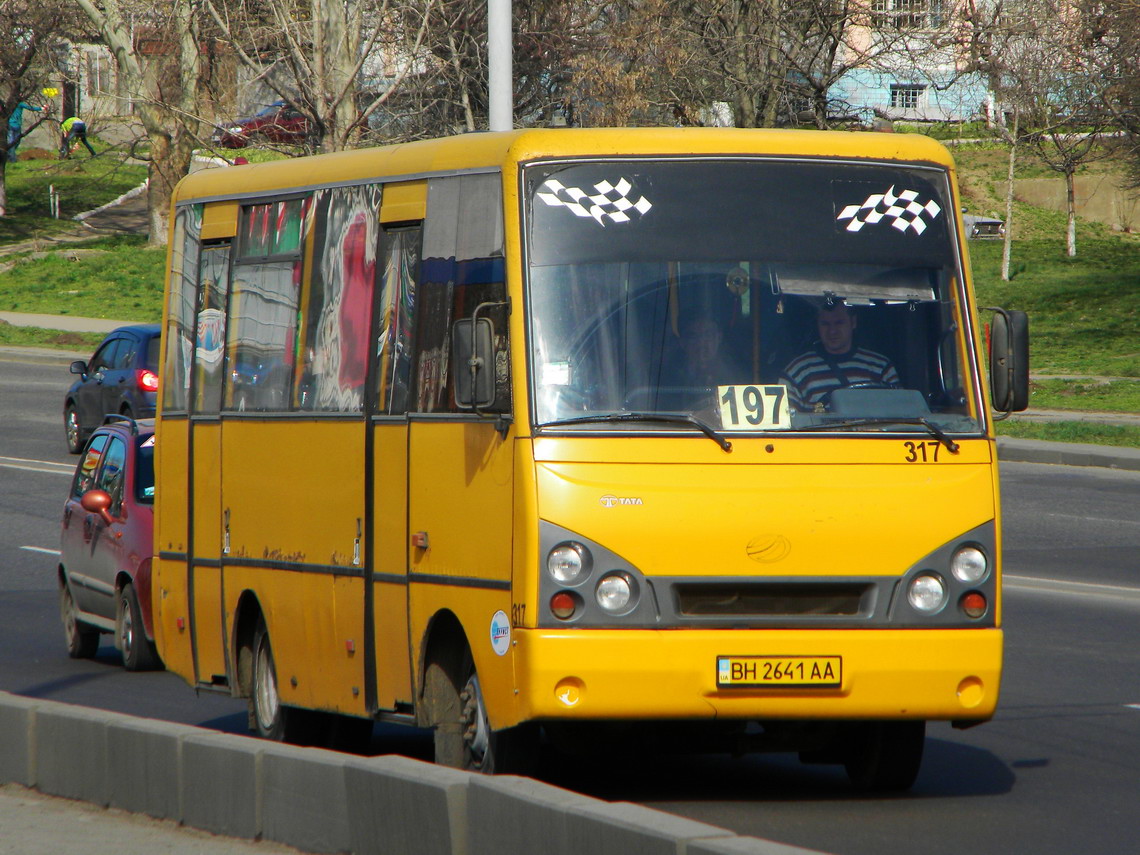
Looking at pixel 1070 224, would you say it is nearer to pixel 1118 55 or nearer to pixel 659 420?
pixel 1118 55

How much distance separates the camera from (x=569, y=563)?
6.63 metres

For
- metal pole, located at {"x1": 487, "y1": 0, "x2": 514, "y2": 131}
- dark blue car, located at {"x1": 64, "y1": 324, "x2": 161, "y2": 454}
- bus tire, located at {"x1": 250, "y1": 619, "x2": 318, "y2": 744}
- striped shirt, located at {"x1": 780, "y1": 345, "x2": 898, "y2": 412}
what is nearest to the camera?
striped shirt, located at {"x1": 780, "y1": 345, "x2": 898, "y2": 412}

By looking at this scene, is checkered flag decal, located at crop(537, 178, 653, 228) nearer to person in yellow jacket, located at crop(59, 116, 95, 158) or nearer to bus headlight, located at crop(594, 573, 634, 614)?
bus headlight, located at crop(594, 573, 634, 614)

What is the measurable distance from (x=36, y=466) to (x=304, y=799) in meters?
18.1

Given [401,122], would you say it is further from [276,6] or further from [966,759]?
[966,759]

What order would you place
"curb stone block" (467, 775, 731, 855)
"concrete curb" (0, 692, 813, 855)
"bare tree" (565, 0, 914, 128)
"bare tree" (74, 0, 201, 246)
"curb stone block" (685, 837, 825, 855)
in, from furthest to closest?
"bare tree" (74, 0, 201, 246) → "bare tree" (565, 0, 914, 128) → "concrete curb" (0, 692, 813, 855) → "curb stone block" (467, 775, 731, 855) → "curb stone block" (685, 837, 825, 855)

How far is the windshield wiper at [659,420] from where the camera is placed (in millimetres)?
6832

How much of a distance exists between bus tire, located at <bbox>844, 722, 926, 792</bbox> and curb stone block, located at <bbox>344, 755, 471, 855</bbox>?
2377 mm

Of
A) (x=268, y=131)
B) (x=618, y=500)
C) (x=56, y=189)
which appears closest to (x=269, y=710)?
(x=618, y=500)

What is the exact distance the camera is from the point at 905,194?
743 cm

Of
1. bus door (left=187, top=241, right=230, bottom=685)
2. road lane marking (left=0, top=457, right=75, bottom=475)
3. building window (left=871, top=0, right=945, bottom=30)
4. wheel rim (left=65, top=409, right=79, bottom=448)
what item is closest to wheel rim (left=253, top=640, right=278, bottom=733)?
bus door (left=187, top=241, right=230, bottom=685)

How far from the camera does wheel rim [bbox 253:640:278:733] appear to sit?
360 inches

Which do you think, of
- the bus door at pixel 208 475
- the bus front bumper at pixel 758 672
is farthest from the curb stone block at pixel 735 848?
the bus door at pixel 208 475

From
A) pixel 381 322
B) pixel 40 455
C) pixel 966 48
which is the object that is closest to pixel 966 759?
pixel 381 322
